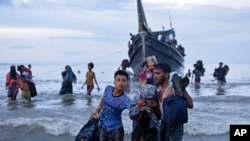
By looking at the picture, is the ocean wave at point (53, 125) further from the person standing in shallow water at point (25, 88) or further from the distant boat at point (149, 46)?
the distant boat at point (149, 46)

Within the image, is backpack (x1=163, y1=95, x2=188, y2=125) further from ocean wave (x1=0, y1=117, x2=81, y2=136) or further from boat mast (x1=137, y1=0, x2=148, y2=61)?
boat mast (x1=137, y1=0, x2=148, y2=61)

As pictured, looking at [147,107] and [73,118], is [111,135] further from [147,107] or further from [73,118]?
[73,118]

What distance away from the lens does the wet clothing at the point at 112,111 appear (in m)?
5.05

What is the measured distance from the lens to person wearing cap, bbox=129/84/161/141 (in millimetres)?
4465

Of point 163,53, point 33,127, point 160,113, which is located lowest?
point 33,127

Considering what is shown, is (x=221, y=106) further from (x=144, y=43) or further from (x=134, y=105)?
(x=144, y=43)

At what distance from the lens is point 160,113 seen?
14.9 feet

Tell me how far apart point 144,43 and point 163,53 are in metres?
1.59

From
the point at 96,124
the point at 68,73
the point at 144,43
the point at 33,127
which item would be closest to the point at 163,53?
the point at 144,43

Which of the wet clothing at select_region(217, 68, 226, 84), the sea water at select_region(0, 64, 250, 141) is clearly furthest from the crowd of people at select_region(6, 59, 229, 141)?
the wet clothing at select_region(217, 68, 226, 84)

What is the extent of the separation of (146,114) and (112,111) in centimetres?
67

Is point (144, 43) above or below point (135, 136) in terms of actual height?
above

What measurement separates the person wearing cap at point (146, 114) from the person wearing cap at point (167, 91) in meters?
0.07

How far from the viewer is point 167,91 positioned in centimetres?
454
